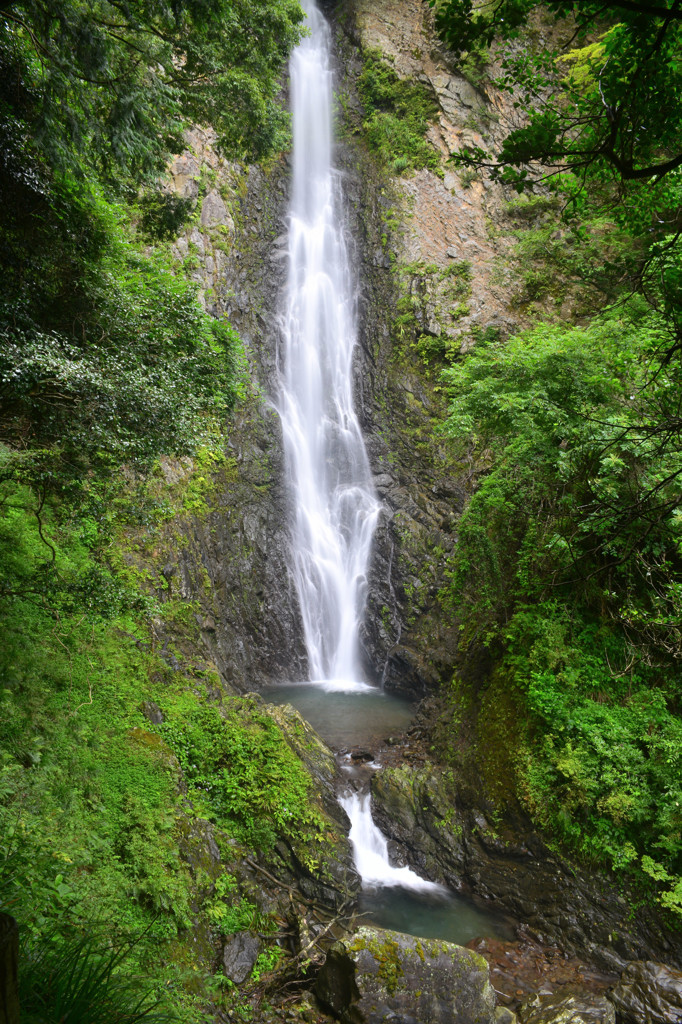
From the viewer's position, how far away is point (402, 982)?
14.4ft

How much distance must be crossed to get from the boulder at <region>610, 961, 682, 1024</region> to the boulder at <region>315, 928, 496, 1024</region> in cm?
154

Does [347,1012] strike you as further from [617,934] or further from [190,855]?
[617,934]

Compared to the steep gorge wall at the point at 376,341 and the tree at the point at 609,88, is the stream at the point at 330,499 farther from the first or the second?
the tree at the point at 609,88

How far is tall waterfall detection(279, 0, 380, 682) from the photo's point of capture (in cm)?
1395

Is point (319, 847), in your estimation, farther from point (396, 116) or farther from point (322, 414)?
point (396, 116)

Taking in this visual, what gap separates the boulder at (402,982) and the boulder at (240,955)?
0.64 meters

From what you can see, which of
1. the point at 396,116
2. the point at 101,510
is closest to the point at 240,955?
the point at 101,510

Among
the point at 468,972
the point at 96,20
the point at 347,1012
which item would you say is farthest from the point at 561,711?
the point at 96,20

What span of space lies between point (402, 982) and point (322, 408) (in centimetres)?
1441

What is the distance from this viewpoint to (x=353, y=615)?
13961mm

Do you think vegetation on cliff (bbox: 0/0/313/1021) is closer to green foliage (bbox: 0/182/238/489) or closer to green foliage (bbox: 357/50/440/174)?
green foliage (bbox: 0/182/238/489)

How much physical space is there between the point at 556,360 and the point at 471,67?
65.9ft

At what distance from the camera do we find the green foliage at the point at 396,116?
20.1 meters

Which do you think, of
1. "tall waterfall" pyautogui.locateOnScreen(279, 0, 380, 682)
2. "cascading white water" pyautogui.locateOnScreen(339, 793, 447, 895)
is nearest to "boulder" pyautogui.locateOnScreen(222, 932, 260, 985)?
"cascading white water" pyautogui.locateOnScreen(339, 793, 447, 895)
